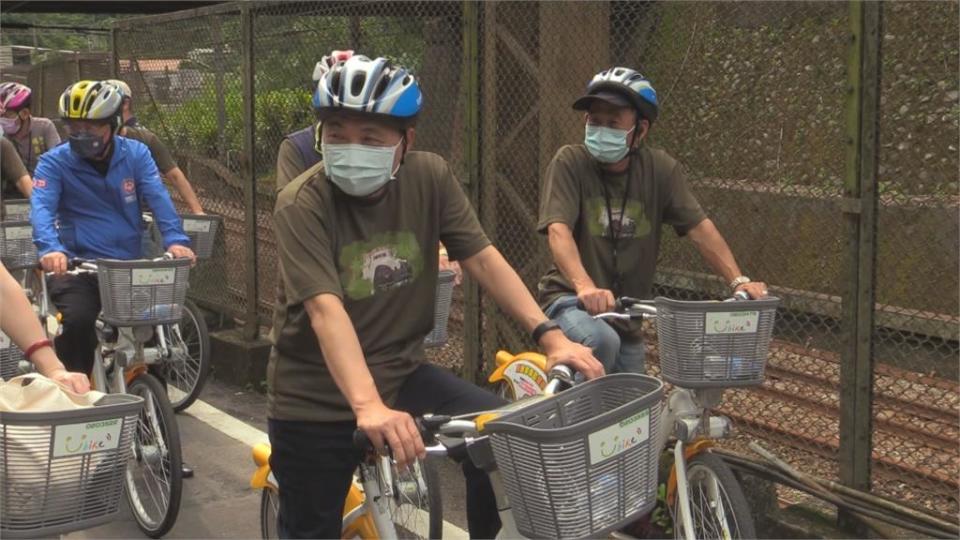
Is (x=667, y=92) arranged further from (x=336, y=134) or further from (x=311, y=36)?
(x=336, y=134)

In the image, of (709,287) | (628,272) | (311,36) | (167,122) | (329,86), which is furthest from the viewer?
(167,122)

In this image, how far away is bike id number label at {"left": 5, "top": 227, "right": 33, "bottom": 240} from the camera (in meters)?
8.70

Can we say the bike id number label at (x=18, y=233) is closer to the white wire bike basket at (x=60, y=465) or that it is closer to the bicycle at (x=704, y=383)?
the bicycle at (x=704, y=383)

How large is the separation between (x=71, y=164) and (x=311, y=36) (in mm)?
3087

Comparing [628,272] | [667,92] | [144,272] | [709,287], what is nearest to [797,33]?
[667,92]

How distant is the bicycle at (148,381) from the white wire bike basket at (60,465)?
9.13ft

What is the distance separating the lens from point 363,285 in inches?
153

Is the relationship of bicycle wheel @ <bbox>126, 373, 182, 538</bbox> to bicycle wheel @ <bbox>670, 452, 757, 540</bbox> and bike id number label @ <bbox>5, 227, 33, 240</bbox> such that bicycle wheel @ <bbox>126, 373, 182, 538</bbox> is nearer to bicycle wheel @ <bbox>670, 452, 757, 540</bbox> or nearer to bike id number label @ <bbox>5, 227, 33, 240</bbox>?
bicycle wheel @ <bbox>670, 452, 757, 540</bbox>

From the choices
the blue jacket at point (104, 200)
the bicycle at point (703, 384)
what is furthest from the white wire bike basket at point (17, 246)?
the bicycle at point (703, 384)

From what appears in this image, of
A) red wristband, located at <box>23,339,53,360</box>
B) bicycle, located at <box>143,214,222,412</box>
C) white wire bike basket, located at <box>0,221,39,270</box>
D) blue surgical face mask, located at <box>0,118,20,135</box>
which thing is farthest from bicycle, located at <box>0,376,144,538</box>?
blue surgical face mask, located at <box>0,118,20,135</box>

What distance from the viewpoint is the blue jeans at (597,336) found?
5.27 meters

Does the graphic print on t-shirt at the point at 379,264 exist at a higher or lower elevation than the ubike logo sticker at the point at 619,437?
higher

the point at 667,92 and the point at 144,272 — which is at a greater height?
the point at 667,92

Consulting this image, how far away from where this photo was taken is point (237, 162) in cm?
1045
